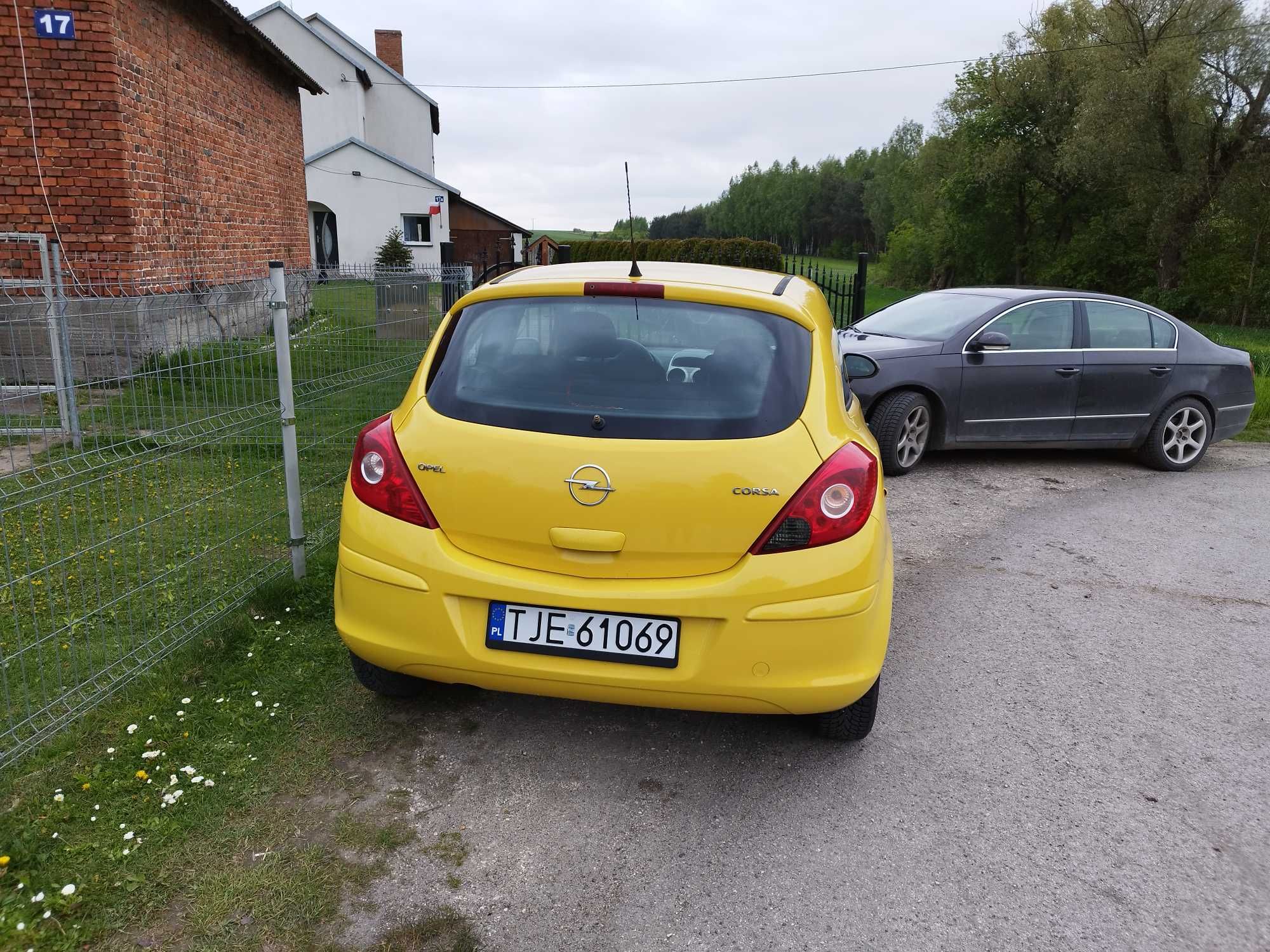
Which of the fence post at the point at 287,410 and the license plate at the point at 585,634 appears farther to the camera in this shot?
the fence post at the point at 287,410

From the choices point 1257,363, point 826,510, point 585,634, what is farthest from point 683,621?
point 1257,363

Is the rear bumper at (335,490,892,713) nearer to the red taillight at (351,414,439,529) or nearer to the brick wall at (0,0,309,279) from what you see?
the red taillight at (351,414,439,529)

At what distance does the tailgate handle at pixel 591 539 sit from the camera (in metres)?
2.89

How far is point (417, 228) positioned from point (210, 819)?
1511 inches

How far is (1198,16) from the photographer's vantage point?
1238 inches

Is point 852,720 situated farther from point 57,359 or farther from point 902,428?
point 902,428

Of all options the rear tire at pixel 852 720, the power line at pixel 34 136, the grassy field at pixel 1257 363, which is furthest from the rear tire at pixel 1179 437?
the power line at pixel 34 136

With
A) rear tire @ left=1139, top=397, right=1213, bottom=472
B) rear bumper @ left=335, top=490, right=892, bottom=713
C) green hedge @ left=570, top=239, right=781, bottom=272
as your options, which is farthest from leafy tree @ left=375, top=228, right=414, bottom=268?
rear bumper @ left=335, top=490, right=892, bottom=713

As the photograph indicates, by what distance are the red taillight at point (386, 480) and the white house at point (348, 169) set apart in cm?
3464

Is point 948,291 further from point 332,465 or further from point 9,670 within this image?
point 9,670

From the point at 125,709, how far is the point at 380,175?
36696 millimetres

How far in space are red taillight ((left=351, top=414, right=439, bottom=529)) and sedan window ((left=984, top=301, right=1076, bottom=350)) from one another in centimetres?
623

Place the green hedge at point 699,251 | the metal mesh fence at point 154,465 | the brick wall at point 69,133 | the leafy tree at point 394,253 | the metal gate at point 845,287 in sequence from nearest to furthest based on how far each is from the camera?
the metal mesh fence at point 154,465 < the brick wall at point 69,133 < the metal gate at point 845,287 < the green hedge at point 699,251 < the leafy tree at point 394,253

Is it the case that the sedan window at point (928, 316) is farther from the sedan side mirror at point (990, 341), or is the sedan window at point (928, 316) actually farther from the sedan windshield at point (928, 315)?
the sedan side mirror at point (990, 341)
